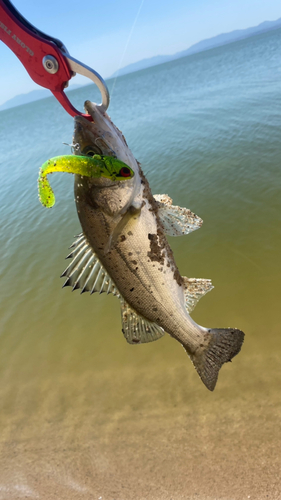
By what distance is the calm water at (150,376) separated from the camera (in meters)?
3.62

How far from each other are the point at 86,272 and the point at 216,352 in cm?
159

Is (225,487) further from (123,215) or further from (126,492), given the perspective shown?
(123,215)

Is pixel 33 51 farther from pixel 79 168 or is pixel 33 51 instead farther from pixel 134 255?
pixel 134 255

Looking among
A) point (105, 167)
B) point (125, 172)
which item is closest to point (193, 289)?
point (125, 172)

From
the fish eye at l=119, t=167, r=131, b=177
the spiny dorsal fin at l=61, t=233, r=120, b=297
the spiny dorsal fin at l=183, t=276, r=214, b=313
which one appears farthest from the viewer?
the spiny dorsal fin at l=183, t=276, r=214, b=313

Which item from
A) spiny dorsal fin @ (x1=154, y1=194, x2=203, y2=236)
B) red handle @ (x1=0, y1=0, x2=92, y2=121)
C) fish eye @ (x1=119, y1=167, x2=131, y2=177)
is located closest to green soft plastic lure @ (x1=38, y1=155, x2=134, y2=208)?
fish eye @ (x1=119, y1=167, x2=131, y2=177)

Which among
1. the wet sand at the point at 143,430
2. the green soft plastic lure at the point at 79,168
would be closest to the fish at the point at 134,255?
the green soft plastic lure at the point at 79,168

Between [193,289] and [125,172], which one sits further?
[193,289]

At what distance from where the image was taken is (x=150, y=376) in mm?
4703

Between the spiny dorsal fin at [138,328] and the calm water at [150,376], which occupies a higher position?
the spiny dorsal fin at [138,328]

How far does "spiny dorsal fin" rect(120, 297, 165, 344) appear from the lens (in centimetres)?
279

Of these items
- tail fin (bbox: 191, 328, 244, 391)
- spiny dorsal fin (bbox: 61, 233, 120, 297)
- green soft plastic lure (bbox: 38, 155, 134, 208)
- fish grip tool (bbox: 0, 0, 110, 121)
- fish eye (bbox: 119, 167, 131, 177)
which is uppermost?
fish grip tool (bbox: 0, 0, 110, 121)

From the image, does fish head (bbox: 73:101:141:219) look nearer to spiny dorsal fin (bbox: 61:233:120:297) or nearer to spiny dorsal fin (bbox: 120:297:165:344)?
spiny dorsal fin (bbox: 61:233:120:297)

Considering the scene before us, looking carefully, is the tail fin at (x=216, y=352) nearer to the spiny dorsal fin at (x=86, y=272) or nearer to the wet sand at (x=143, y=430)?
the spiny dorsal fin at (x=86, y=272)
